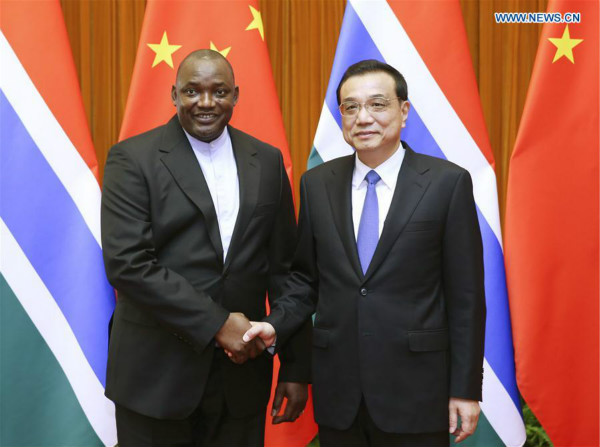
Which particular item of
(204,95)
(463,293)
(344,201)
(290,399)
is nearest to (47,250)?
(204,95)

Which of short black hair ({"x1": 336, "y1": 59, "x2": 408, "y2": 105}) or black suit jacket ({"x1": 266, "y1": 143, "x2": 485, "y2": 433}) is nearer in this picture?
black suit jacket ({"x1": 266, "y1": 143, "x2": 485, "y2": 433})

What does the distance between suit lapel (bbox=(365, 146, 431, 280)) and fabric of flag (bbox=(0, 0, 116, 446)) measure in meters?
1.19

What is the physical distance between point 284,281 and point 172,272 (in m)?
0.36

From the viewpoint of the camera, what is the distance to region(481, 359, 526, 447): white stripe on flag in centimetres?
238

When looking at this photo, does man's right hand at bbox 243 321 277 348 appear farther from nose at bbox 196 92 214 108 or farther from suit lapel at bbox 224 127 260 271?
nose at bbox 196 92 214 108

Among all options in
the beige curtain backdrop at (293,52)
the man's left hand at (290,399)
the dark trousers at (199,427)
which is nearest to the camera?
the dark trousers at (199,427)

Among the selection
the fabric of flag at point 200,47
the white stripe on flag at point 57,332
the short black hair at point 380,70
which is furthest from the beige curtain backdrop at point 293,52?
the short black hair at point 380,70

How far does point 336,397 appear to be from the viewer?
166cm

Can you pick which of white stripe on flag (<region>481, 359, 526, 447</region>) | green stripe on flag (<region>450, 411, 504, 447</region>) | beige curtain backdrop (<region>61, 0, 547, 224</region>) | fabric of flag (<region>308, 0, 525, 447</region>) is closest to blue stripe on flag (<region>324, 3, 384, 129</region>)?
fabric of flag (<region>308, 0, 525, 447</region>)

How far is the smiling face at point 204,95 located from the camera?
5.72 ft

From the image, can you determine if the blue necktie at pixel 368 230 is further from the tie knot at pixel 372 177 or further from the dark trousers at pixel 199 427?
the dark trousers at pixel 199 427

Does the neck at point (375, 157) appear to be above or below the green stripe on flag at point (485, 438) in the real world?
above

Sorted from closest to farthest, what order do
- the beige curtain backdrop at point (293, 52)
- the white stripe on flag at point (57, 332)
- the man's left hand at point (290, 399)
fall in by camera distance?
the man's left hand at point (290, 399), the white stripe on flag at point (57, 332), the beige curtain backdrop at point (293, 52)

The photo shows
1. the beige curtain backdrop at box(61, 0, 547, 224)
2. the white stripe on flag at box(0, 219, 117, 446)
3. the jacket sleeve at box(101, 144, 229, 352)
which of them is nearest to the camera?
the jacket sleeve at box(101, 144, 229, 352)
